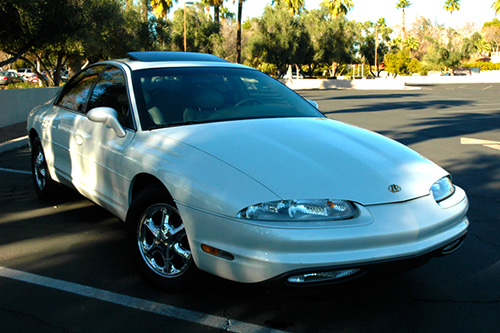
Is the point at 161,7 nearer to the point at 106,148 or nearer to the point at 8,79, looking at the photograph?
the point at 8,79

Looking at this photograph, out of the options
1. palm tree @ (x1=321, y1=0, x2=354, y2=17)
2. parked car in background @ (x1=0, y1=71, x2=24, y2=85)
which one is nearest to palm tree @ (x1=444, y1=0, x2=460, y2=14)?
palm tree @ (x1=321, y1=0, x2=354, y2=17)

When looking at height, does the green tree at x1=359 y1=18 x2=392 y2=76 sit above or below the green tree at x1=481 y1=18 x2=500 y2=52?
below

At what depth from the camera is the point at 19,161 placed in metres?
8.90

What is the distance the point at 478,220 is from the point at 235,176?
318cm

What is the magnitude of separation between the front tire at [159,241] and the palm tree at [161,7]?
46.8m

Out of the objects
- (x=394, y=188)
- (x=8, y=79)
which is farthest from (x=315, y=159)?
(x=8, y=79)

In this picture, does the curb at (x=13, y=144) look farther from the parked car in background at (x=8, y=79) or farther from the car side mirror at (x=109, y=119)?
the parked car in background at (x=8, y=79)

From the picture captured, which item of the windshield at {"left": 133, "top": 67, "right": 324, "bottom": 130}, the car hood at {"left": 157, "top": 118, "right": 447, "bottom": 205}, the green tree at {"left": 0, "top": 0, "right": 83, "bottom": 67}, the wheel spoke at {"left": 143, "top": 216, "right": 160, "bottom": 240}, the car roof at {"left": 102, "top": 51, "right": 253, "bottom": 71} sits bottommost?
the wheel spoke at {"left": 143, "top": 216, "right": 160, "bottom": 240}

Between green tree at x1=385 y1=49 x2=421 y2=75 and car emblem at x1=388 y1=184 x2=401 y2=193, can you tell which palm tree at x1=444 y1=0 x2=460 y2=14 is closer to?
green tree at x1=385 y1=49 x2=421 y2=75

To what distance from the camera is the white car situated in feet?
8.98

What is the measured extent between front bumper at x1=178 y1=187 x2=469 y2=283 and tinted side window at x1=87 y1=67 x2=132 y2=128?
1.40 m

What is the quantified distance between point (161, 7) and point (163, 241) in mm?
47102

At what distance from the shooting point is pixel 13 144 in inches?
416

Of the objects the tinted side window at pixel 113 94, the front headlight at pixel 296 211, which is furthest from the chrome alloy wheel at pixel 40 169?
the front headlight at pixel 296 211
